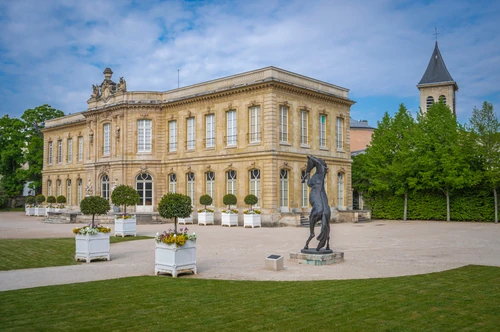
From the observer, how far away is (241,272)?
11695mm

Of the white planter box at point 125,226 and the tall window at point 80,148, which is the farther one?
the tall window at point 80,148

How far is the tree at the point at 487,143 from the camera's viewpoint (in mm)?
29359

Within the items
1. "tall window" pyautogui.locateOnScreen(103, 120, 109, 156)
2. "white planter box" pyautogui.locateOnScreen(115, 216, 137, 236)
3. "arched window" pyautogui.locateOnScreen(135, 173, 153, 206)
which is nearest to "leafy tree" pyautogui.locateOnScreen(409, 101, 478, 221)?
"arched window" pyautogui.locateOnScreen(135, 173, 153, 206)

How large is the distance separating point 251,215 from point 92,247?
14346 millimetres

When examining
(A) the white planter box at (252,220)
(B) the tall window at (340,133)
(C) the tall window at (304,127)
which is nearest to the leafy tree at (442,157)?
(B) the tall window at (340,133)

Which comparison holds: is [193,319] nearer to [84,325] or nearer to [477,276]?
[84,325]

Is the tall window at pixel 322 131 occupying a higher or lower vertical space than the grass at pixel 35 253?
higher

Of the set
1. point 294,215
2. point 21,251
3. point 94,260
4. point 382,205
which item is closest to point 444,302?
point 94,260

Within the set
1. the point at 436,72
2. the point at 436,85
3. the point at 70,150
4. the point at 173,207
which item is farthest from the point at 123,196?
the point at 436,72

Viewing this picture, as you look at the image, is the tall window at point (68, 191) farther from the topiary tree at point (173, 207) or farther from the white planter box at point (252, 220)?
the topiary tree at point (173, 207)

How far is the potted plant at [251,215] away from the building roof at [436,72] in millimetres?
38462

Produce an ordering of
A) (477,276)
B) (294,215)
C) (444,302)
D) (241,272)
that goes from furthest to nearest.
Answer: (294,215) → (241,272) → (477,276) → (444,302)

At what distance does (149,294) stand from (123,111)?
2787cm

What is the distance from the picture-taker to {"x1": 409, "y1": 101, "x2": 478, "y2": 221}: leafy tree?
3020 centimetres
